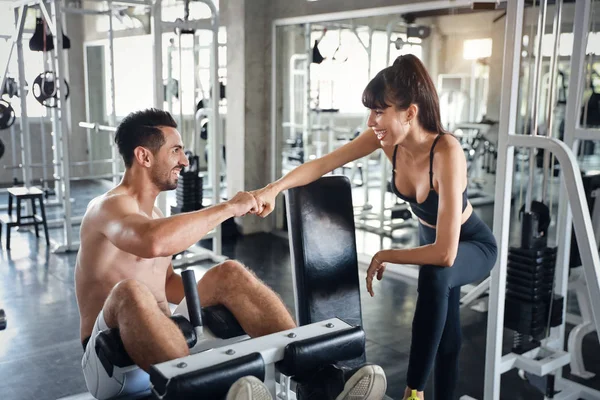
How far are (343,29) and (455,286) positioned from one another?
3.37m

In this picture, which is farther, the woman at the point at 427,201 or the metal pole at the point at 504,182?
the metal pole at the point at 504,182

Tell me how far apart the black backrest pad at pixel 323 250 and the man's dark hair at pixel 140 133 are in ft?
1.53

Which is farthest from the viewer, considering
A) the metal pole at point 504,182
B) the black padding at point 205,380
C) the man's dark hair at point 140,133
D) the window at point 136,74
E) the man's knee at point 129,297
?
the window at point 136,74

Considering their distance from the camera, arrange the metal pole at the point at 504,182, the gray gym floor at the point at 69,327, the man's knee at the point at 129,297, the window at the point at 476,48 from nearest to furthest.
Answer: the man's knee at the point at 129,297 → the metal pole at the point at 504,182 → the gray gym floor at the point at 69,327 → the window at the point at 476,48

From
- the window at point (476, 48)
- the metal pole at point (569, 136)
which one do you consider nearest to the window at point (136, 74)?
the window at point (476, 48)

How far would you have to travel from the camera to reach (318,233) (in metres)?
2.04

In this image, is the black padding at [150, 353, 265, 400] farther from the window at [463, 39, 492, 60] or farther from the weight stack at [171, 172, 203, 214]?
the window at [463, 39, 492, 60]

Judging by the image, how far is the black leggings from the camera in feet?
5.61

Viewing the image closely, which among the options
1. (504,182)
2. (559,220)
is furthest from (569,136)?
(504,182)

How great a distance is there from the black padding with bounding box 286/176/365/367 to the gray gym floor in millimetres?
624

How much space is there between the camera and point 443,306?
1.72 m

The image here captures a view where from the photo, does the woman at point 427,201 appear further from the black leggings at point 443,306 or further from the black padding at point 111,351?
the black padding at point 111,351

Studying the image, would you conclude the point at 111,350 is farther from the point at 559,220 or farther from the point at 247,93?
the point at 247,93

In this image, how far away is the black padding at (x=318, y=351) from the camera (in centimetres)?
140
